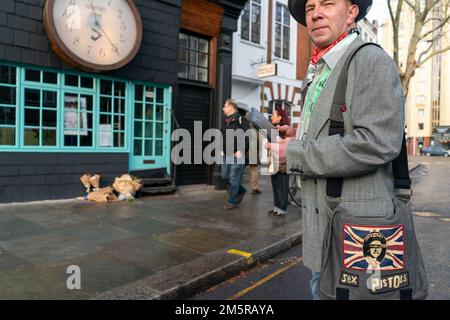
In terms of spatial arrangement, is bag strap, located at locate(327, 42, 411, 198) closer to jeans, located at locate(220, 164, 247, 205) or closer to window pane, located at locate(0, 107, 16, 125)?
jeans, located at locate(220, 164, 247, 205)

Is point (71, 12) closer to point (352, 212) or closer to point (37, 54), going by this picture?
point (37, 54)

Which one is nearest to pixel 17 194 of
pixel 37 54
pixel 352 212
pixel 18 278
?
pixel 37 54

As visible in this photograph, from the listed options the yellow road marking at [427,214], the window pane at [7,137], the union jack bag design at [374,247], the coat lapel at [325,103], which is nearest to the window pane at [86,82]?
the window pane at [7,137]

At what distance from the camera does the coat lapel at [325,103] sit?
160 centimetres

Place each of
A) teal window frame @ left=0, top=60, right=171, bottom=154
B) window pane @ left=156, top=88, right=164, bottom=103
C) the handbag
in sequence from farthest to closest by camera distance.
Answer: window pane @ left=156, top=88, right=164, bottom=103 < teal window frame @ left=0, top=60, right=171, bottom=154 < the handbag

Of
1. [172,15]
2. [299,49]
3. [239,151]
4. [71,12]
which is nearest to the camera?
[71,12]

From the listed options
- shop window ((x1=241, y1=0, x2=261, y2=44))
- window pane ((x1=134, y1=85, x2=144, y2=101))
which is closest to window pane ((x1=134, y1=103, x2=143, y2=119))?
window pane ((x1=134, y1=85, x2=144, y2=101))

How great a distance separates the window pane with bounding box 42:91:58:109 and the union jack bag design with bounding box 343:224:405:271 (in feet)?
22.4

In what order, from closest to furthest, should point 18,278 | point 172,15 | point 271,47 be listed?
point 18,278, point 172,15, point 271,47

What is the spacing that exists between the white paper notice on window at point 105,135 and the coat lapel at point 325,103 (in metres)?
6.74

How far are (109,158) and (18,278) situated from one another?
453cm

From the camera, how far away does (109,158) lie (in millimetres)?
7785

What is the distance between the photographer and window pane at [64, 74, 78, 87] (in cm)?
714

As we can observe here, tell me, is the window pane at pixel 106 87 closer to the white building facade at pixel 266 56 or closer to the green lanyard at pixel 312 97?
the white building facade at pixel 266 56
